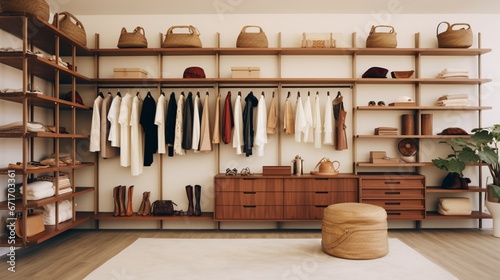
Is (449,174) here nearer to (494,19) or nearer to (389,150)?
(389,150)

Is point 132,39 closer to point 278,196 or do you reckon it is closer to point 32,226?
point 32,226

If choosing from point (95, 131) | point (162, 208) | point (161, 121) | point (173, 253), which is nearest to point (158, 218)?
point (162, 208)

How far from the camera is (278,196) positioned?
444 cm

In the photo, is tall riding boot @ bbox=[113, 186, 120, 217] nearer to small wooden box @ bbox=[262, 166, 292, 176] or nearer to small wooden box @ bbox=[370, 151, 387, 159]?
small wooden box @ bbox=[262, 166, 292, 176]

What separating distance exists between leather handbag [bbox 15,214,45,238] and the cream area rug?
89cm

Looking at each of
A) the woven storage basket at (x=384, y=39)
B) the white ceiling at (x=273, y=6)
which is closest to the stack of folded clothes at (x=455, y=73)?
the woven storage basket at (x=384, y=39)

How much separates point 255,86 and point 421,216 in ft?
9.51

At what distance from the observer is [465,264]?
10.8 feet

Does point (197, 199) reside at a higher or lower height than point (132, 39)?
lower

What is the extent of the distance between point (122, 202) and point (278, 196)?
2.16 metres

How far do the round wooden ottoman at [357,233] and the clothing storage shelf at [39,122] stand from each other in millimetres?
2994

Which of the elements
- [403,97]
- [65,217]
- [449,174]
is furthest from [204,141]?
[449,174]

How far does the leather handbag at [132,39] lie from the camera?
4.62 m

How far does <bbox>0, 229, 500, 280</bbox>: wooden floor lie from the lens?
3.13 m
